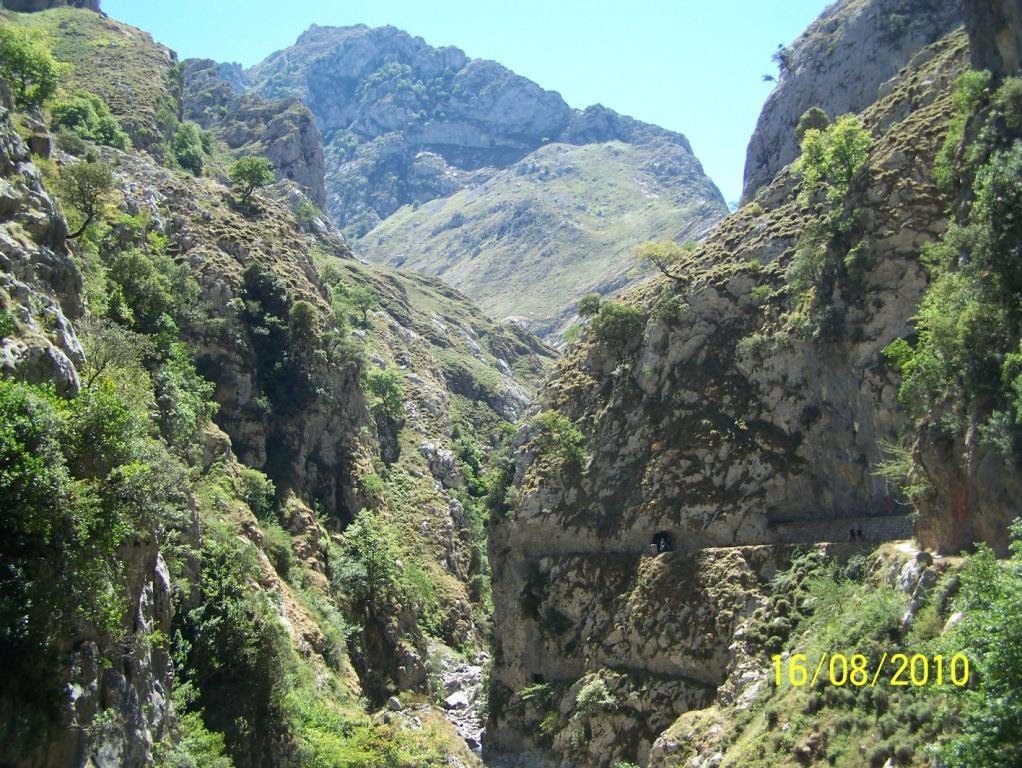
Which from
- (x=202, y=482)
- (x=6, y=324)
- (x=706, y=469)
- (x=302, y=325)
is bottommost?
(x=6, y=324)

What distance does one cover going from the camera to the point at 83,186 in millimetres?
45438

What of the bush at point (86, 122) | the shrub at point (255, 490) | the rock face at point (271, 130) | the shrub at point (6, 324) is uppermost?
the rock face at point (271, 130)

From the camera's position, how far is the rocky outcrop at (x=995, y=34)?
1576 inches

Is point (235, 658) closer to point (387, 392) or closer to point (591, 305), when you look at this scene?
point (591, 305)

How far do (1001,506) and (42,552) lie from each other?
89.0 feet

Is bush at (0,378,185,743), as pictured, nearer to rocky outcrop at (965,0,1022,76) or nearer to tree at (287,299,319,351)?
rocky outcrop at (965,0,1022,76)

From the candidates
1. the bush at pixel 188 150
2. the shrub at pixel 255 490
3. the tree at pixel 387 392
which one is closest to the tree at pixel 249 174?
the bush at pixel 188 150

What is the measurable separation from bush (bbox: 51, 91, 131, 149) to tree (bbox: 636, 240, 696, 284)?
46.3 m

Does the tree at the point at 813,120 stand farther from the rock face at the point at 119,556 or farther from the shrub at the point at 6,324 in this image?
the shrub at the point at 6,324

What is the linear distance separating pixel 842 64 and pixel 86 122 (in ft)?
223

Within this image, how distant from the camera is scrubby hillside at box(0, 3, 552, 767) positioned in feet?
61.9

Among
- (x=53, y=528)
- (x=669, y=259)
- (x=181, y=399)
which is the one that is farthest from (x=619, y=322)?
(x=53, y=528)

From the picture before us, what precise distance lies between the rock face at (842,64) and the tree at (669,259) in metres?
26.1

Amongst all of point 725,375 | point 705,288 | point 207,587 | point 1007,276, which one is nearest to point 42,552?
point 207,587
